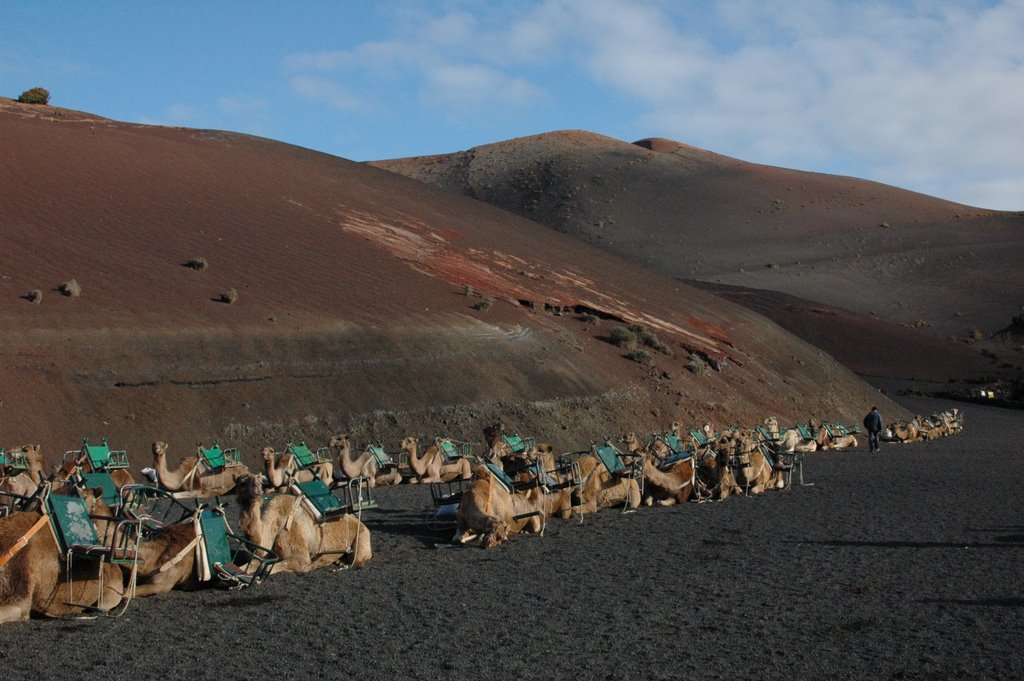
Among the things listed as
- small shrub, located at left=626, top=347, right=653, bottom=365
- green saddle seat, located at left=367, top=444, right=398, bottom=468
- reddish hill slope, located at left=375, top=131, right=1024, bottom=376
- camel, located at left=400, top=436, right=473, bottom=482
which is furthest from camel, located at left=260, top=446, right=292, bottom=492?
reddish hill slope, located at left=375, top=131, right=1024, bottom=376

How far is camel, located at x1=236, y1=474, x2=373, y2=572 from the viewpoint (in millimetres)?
10281

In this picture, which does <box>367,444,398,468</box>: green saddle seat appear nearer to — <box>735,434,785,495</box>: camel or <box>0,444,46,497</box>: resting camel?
<box>0,444,46,497</box>: resting camel

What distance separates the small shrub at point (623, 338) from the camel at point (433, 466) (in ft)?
58.9

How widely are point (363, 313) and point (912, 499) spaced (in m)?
18.3

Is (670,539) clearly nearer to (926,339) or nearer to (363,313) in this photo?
(363,313)

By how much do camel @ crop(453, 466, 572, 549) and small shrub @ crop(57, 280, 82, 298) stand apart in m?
17.4

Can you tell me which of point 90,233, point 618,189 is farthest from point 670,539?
point 618,189

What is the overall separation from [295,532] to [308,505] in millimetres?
325

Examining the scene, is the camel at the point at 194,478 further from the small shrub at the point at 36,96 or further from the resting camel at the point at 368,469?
the small shrub at the point at 36,96

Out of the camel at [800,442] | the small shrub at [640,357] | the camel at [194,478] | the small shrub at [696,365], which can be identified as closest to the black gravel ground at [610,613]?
the camel at [194,478]

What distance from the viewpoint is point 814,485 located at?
21.4m

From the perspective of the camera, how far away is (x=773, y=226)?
Answer: 12056 centimetres

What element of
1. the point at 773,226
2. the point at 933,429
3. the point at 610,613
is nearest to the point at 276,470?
the point at 610,613

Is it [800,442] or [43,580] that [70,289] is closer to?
[800,442]
